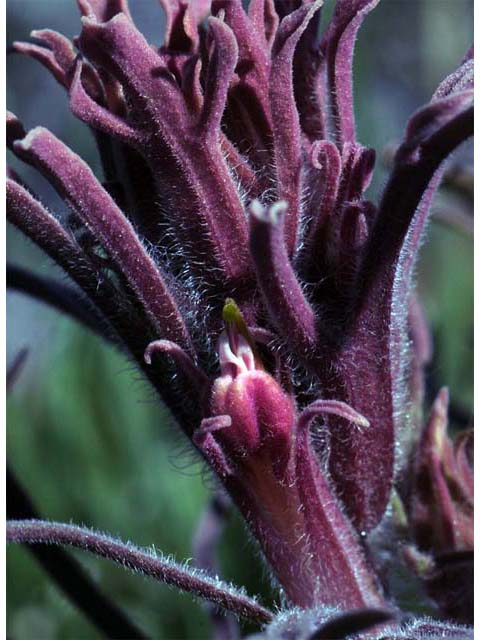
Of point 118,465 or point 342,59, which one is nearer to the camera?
point 342,59

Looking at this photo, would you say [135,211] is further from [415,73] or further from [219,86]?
[415,73]

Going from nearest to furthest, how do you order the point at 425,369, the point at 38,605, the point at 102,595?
the point at 102,595 → the point at 425,369 → the point at 38,605

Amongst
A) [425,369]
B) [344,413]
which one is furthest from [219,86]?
[425,369]

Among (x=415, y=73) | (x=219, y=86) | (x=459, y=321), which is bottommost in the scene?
(x=459, y=321)

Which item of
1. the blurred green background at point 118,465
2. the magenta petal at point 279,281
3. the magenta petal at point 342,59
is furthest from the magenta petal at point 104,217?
the blurred green background at point 118,465

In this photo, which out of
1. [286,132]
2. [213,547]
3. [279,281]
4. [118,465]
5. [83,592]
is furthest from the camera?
[118,465]

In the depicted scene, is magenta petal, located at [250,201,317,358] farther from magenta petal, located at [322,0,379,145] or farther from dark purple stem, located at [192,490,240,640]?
dark purple stem, located at [192,490,240,640]

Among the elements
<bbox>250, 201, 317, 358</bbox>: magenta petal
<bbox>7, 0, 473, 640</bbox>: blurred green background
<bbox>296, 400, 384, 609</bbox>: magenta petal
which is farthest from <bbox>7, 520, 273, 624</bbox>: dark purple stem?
<bbox>7, 0, 473, 640</bbox>: blurred green background

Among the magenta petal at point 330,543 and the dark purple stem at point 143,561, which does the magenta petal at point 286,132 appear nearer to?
the magenta petal at point 330,543

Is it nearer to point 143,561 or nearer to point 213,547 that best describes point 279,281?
point 143,561

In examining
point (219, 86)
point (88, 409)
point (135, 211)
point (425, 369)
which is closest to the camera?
point (219, 86)

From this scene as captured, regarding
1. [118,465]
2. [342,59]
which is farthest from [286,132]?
[118,465]
